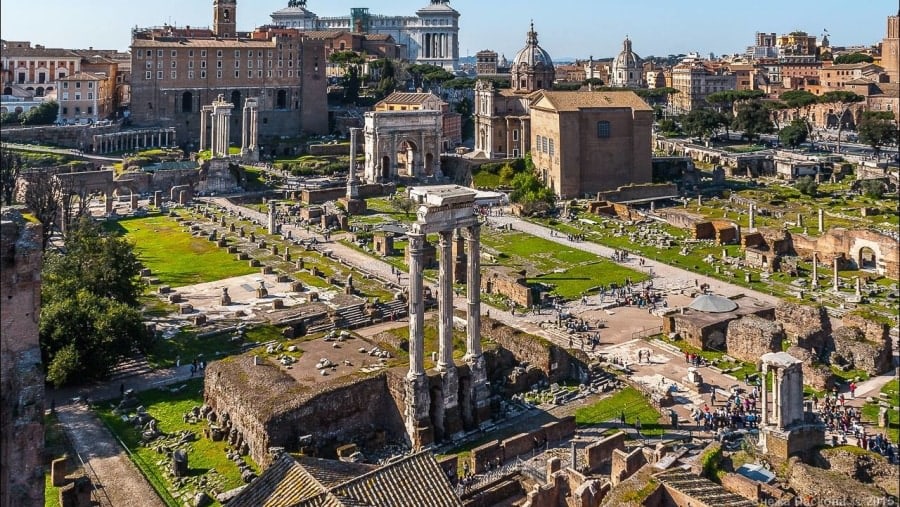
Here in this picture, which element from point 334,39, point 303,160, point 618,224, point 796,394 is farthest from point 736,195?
point 334,39

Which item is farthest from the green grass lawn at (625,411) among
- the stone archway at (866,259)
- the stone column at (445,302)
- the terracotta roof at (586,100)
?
the terracotta roof at (586,100)

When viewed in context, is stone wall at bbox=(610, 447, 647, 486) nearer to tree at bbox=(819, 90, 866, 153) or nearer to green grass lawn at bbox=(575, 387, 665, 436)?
green grass lawn at bbox=(575, 387, 665, 436)

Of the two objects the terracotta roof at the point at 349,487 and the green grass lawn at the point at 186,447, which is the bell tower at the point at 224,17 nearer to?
the green grass lawn at the point at 186,447

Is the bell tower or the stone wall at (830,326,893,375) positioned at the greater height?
the bell tower

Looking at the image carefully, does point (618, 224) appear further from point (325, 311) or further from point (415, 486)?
point (415, 486)

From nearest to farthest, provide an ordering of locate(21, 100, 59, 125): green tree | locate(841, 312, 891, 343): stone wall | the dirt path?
the dirt path
locate(841, 312, 891, 343): stone wall
locate(21, 100, 59, 125): green tree

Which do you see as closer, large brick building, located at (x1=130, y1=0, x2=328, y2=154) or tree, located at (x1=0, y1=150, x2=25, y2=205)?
tree, located at (x1=0, y1=150, x2=25, y2=205)

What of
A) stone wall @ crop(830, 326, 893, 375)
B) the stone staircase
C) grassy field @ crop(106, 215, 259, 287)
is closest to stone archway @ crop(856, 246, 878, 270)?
stone wall @ crop(830, 326, 893, 375)
